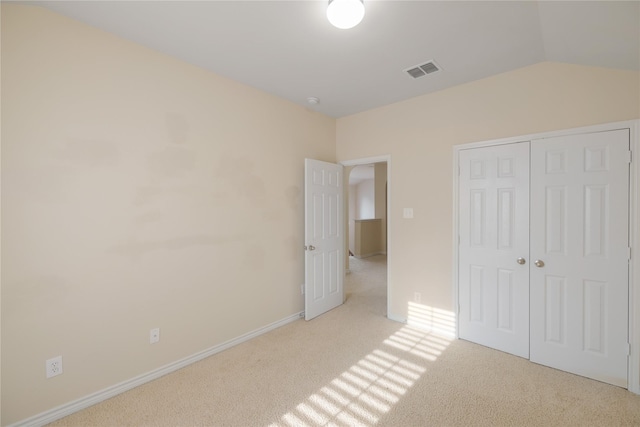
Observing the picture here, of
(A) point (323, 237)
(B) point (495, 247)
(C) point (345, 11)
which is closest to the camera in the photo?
(C) point (345, 11)

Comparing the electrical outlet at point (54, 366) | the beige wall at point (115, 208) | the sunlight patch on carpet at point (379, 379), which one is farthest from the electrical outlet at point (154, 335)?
the sunlight patch on carpet at point (379, 379)

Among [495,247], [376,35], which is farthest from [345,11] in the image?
[495,247]

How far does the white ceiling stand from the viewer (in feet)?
5.68

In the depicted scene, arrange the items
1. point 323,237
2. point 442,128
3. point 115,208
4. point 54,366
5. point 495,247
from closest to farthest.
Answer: point 54,366, point 115,208, point 495,247, point 442,128, point 323,237

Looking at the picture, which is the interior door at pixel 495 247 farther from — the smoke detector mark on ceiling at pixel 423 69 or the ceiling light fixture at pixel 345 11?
the ceiling light fixture at pixel 345 11

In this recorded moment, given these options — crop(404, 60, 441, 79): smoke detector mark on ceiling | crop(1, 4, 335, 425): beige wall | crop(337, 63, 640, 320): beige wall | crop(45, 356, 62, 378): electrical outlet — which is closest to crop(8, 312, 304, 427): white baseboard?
crop(1, 4, 335, 425): beige wall

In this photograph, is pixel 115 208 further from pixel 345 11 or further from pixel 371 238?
pixel 371 238

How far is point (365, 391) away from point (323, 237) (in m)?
1.85

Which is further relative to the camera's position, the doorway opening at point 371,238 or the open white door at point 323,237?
the doorway opening at point 371,238

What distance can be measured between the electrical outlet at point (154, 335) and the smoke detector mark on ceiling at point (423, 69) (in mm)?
3180

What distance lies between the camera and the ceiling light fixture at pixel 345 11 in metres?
1.54

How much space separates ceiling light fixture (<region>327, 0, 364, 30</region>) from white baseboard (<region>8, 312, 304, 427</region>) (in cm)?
287

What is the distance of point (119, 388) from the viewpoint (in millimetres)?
2064

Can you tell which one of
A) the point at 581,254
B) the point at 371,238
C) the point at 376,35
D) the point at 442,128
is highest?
the point at 376,35
